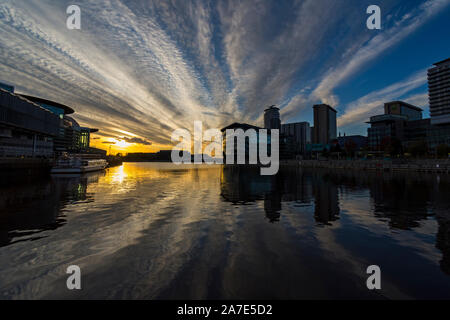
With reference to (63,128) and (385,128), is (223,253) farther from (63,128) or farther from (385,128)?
(385,128)

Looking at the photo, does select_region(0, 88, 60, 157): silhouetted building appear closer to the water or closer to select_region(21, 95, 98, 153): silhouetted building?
select_region(21, 95, 98, 153): silhouetted building

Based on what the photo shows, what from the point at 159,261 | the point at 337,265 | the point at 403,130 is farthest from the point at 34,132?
the point at 403,130

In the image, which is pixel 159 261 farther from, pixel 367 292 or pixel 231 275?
pixel 367 292

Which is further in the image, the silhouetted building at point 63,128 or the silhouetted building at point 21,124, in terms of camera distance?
the silhouetted building at point 63,128

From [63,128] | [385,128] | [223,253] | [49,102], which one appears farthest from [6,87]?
[385,128]

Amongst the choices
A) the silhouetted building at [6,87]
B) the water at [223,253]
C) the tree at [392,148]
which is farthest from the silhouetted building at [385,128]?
the silhouetted building at [6,87]

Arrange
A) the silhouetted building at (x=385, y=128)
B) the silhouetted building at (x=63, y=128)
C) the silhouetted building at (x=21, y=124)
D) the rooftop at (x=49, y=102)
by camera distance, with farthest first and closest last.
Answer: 1. the silhouetted building at (x=385, y=128)
2. the silhouetted building at (x=63, y=128)
3. the rooftop at (x=49, y=102)
4. the silhouetted building at (x=21, y=124)

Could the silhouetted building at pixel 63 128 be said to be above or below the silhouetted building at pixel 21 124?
above

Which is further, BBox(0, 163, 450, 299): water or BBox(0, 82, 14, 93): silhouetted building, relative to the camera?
BBox(0, 82, 14, 93): silhouetted building

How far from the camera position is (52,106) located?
140750 mm

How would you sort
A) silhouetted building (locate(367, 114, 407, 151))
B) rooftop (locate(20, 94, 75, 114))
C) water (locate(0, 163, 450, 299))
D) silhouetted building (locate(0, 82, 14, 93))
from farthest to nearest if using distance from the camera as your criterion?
silhouetted building (locate(367, 114, 407, 151)) → rooftop (locate(20, 94, 75, 114)) → silhouetted building (locate(0, 82, 14, 93)) → water (locate(0, 163, 450, 299))

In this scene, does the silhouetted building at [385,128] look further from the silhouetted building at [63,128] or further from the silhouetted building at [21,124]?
the silhouetted building at [63,128]

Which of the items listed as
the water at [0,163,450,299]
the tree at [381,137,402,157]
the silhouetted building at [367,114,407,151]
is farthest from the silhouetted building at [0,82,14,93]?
the silhouetted building at [367,114,407,151]
